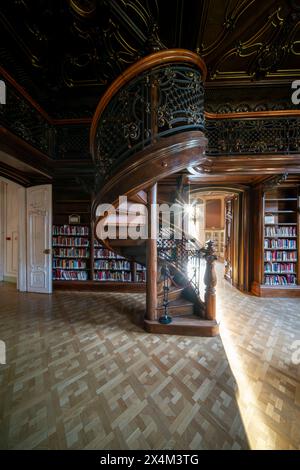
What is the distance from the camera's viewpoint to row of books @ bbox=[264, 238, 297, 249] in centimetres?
460

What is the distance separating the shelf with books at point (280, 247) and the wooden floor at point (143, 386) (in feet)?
5.10

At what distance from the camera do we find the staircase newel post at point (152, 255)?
2756mm

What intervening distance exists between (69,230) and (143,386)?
3.98m

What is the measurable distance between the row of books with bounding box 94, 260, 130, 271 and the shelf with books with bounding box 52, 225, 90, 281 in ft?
0.86

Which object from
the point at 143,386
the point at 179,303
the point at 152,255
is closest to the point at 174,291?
the point at 179,303

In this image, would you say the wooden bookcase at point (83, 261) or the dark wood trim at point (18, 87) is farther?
the wooden bookcase at point (83, 261)

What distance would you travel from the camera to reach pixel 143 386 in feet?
5.90

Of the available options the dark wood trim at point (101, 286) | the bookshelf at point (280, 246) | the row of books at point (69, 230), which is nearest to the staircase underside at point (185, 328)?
the dark wood trim at point (101, 286)

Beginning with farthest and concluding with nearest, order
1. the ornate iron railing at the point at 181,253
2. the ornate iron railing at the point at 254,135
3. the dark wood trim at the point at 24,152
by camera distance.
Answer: the ornate iron railing at the point at 254,135 → the ornate iron railing at the point at 181,253 → the dark wood trim at the point at 24,152

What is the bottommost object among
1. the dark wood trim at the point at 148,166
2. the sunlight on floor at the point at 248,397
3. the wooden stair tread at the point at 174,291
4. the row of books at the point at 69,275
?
the sunlight on floor at the point at 248,397

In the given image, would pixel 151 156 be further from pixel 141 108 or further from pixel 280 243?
pixel 280 243

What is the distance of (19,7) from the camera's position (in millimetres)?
2785

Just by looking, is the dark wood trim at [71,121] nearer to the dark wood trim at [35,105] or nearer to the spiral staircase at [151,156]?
the dark wood trim at [35,105]
